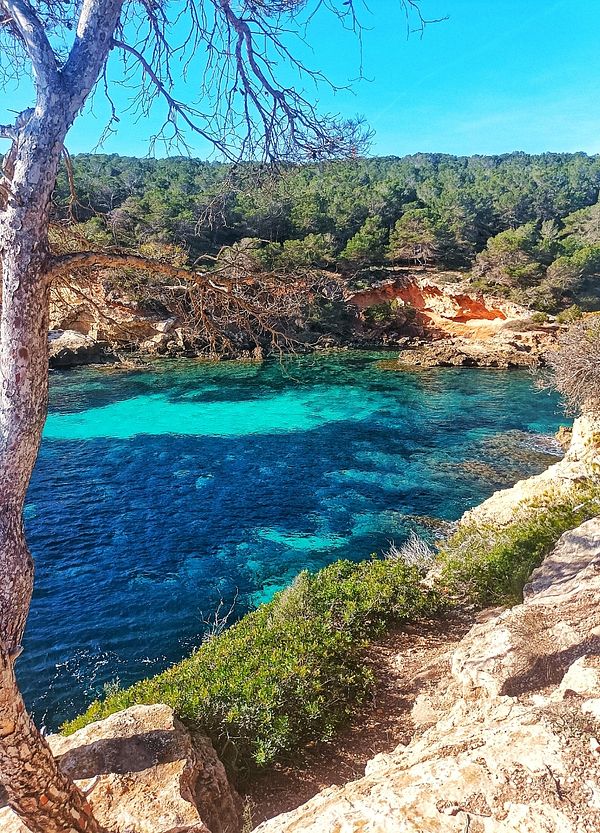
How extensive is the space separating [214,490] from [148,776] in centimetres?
1058

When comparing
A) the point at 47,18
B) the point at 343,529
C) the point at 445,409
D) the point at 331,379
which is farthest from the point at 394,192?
the point at 47,18

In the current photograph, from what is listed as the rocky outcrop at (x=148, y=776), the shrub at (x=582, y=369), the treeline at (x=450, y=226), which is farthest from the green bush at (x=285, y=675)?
the treeline at (x=450, y=226)

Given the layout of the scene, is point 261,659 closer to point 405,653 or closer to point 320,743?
point 320,743

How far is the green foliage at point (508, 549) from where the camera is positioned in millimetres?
6734

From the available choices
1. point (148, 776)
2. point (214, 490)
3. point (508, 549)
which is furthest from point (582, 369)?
point (148, 776)

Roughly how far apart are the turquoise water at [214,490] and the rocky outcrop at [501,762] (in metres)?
3.23

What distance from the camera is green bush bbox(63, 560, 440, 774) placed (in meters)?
4.25

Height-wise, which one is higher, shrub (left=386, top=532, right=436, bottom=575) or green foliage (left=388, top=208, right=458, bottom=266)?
green foliage (left=388, top=208, right=458, bottom=266)

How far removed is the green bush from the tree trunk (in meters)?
2.23

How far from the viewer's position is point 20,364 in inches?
89.7

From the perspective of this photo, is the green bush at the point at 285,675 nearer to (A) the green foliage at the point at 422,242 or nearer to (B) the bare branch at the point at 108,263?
(B) the bare branch at the point at 108,263

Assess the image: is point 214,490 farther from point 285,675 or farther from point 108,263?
point 108,263

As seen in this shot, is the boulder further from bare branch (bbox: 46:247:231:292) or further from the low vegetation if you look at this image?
bare branch (bbox: 46:247:231:292)

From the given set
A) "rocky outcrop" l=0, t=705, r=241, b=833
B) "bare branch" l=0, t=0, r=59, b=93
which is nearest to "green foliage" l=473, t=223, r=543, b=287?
"rocky outcrop" l=0, t=705, r=241, b=833
